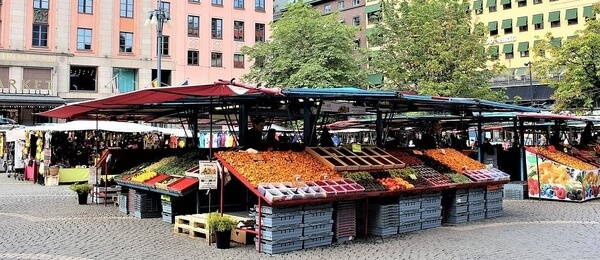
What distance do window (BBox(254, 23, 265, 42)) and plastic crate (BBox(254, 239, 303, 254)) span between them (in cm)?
4307

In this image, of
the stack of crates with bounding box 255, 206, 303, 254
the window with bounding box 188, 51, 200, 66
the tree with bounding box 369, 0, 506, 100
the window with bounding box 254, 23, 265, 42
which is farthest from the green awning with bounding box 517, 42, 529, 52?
the stack of crates with bounding box 255, 206, 303, 254

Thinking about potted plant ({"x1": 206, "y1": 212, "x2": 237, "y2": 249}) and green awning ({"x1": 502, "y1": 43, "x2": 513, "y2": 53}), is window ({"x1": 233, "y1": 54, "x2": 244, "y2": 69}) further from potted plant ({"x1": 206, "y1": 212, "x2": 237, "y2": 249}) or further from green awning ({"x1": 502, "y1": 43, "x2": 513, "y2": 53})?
potted plant ({"x1": 206, "y1": 212, "x2": 237, "y2": 249})

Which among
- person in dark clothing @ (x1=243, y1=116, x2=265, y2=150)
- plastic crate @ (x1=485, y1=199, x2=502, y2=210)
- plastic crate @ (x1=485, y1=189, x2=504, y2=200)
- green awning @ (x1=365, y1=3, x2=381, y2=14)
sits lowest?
plastic crate @ (x1=485, y1=199, x2=502, y2=210)

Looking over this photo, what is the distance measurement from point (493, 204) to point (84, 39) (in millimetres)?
36689

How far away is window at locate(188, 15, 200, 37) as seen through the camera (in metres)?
47.3

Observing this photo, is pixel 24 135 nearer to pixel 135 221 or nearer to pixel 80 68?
pixel 135 221

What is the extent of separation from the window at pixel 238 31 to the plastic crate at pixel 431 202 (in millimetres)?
40482

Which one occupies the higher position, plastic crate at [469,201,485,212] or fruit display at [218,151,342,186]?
fruit display at [218,151,342,186]

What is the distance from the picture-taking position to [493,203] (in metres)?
12.9

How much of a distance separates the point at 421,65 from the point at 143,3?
24.5m

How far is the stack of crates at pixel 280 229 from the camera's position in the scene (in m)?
8.72

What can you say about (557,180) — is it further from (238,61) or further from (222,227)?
(238,61)

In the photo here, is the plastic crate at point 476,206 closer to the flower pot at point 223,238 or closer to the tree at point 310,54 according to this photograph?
the flower pot at point 223,238

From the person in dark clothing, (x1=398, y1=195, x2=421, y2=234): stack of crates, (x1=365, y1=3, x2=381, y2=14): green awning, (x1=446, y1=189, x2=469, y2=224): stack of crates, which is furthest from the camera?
(x1=365, y1=3, x2=381, y2=14): green awning
